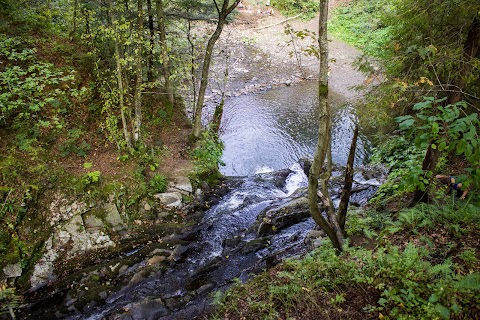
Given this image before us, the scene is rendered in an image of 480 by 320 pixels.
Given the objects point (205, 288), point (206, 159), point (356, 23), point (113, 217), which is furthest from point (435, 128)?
point (356, 23)

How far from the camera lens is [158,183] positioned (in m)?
9.86

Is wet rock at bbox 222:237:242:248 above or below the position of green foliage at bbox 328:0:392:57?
below

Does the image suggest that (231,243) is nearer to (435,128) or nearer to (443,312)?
(443,312)

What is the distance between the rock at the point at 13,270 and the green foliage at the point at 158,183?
3.82 meters

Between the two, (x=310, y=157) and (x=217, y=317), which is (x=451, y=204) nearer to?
(x=217, y=317)

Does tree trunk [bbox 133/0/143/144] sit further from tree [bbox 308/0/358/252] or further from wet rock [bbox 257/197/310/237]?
tree [bbox 308/0/358/252]

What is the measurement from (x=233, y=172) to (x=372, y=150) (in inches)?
261

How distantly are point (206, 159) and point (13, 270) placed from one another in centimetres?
674

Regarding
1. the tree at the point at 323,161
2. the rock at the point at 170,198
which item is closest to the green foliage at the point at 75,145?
the rock at the point at 170,198

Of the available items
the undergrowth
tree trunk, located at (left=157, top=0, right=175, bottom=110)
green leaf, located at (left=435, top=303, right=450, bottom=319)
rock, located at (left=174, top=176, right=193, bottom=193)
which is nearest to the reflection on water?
rock, located at (left=174, top=176, right=193, bottom=193)

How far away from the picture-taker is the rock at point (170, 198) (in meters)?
9.70

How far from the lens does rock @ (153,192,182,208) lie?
9695 mm

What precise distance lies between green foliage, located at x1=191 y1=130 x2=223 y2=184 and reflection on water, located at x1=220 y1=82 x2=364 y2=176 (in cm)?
165

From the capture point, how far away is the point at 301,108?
19.2 metres
